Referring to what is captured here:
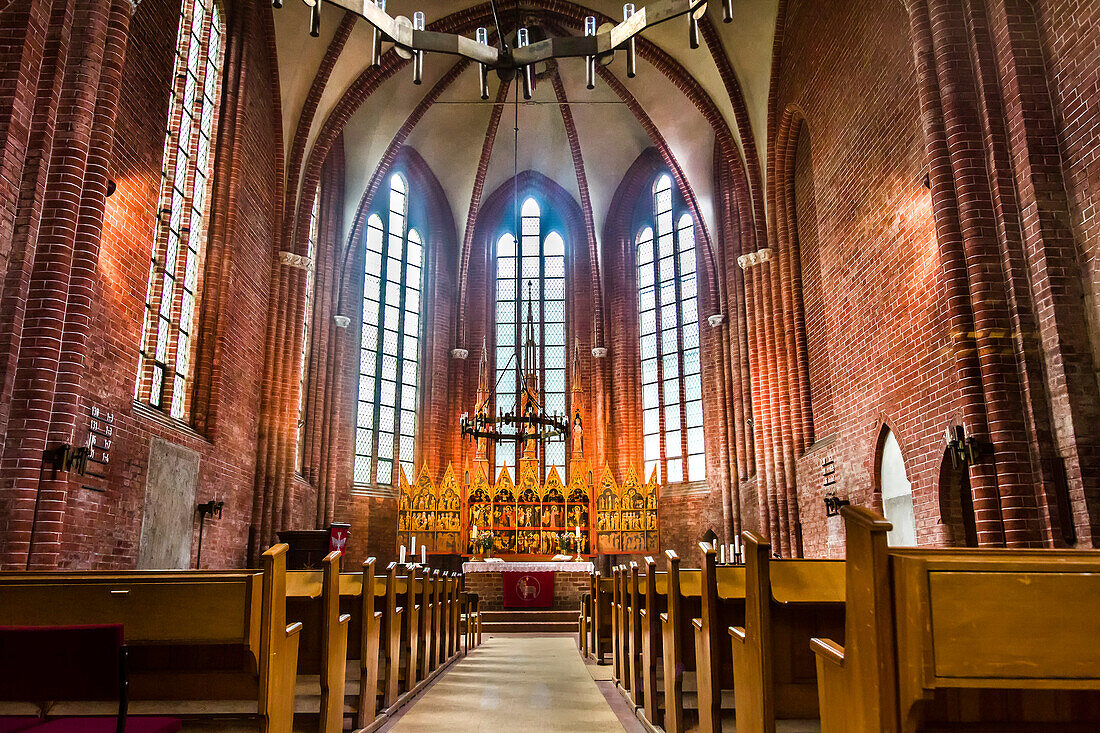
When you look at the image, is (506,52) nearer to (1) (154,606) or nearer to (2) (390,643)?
(2) (390,643)

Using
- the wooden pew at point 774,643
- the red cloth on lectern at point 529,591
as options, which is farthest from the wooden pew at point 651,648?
the red cloth on lectern at point 529,591

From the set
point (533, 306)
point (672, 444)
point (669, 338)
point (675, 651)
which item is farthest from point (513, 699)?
point (533, 306)

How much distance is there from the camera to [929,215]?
26.9 feet

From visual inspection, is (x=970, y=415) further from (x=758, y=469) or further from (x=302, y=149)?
(x=302, y=149)

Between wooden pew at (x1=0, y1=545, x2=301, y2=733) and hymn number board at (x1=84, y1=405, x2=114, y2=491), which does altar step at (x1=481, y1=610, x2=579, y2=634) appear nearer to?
hymn number board at (x1=84, y1=405, x2=114, y2=491)

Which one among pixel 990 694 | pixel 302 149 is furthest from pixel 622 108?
pixel 990 694

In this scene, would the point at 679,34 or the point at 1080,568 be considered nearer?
the point at 1080,568

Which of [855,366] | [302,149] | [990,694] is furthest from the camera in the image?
[302,149]

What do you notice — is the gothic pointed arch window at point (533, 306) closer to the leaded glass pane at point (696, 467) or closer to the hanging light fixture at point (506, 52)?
the leaded glass pane at point (696, 467)

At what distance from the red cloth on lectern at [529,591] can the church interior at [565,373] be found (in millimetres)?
66

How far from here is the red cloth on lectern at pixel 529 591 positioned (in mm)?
15750

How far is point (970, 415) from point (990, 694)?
A: 16.2 ft

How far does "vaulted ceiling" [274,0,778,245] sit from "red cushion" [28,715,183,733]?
1193cm

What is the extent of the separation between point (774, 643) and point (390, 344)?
16460 millimetres
